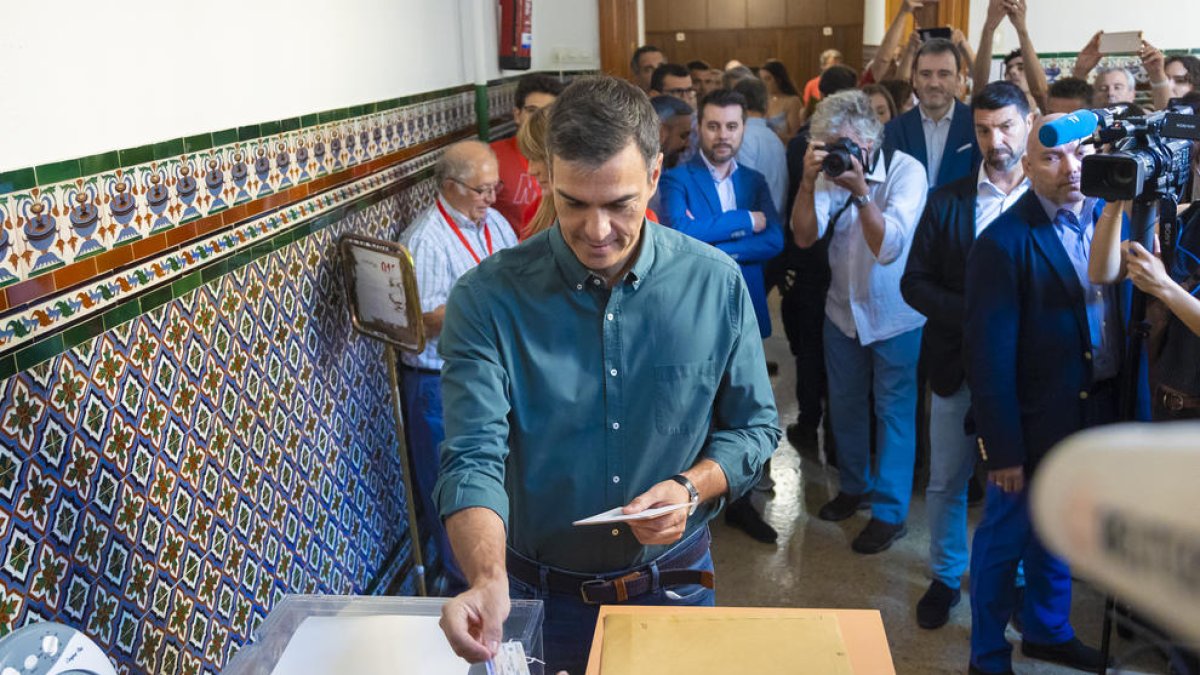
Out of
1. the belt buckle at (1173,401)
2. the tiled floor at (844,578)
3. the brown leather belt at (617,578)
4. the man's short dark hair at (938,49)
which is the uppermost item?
the man's short dark hair at (938,49)

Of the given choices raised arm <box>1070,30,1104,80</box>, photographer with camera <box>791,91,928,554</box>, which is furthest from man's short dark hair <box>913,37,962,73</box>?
raised arm <box>1070,30,1104,80</box>

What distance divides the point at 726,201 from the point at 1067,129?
1.77m

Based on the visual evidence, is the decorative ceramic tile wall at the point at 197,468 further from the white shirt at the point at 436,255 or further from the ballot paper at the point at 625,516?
the ballot paper at the point at 625,516

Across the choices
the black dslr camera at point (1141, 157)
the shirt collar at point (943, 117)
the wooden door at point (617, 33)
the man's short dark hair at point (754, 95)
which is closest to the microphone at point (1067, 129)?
the black dslr camera at point (1141, 157)

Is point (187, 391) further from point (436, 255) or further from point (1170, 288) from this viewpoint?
point (1170, 288)

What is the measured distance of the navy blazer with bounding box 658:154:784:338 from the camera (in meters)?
3.71

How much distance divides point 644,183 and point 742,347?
0.33 m

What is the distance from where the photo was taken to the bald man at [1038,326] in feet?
8.12

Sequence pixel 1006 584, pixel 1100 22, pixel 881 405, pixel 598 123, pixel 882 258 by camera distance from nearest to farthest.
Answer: pixel 598 123 < pixel 1006 584 < pixel 882 258 < pixel 881 405 < pixel 1100 22

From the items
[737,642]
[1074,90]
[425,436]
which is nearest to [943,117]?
[1074,90]

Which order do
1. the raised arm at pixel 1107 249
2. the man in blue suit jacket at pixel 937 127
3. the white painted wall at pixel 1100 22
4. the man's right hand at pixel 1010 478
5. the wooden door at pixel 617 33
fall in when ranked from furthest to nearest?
1. the white painted wall at pixel 1100 22
2. the wooden door at pixel 617 33
3. the man in blue suit jacket at pixel 937 127
4. the man's right hand at pixel 1010 478
5. the raised arm at pixel 1107 249

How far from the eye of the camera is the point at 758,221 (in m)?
3.79

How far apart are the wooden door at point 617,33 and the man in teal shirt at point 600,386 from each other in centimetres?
519

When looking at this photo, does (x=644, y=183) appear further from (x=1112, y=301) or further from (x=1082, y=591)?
(x=1082, y=591)
